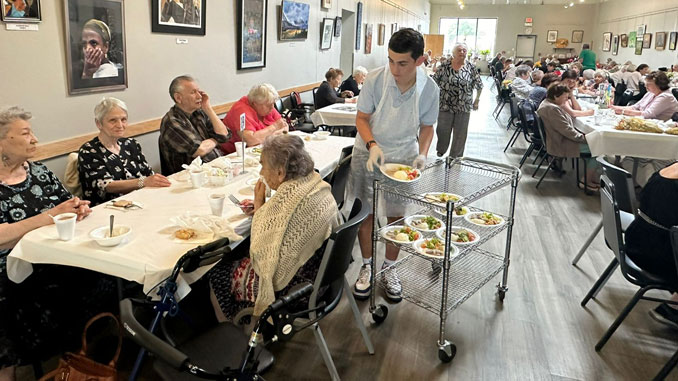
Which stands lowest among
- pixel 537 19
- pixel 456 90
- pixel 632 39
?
pixel 456 90

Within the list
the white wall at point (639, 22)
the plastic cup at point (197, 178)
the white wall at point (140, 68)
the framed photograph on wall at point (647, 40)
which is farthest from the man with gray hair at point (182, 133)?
the framed photograph on wall at point (647, 40)

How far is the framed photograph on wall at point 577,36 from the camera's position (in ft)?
69.2

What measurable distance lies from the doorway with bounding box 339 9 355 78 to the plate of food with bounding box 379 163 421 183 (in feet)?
24.1

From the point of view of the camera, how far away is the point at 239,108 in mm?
3949

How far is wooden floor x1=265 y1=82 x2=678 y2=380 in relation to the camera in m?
2.26

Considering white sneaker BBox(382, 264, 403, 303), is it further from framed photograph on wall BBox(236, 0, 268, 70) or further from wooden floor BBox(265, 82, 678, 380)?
framed photograph on wall BBox(236, 0, 268, 70)

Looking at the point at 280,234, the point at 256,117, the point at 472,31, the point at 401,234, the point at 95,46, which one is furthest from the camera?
the point at 472,31

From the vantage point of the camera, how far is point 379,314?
8.57 ft

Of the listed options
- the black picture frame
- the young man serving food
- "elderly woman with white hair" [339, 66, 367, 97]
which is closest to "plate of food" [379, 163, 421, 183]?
the young man serving food

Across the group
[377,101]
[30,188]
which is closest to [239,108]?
[377,101]

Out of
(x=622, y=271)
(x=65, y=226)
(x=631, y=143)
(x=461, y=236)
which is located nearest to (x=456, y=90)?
(x=631, y=143)

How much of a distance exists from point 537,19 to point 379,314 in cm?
2233

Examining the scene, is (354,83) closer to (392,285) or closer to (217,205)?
(392,285)

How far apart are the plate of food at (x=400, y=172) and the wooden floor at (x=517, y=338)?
2.57ft
